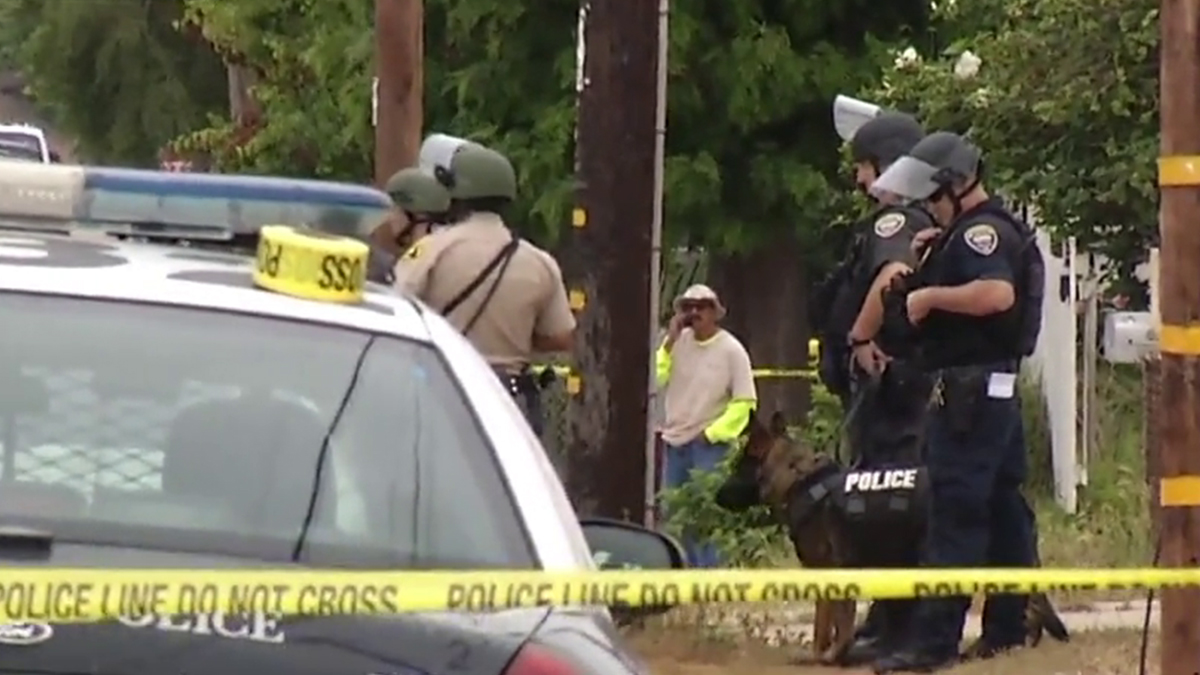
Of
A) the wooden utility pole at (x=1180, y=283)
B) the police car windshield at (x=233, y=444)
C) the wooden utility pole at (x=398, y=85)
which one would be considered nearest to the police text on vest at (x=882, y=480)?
the wooden utility pole at (x=1180, y=283)

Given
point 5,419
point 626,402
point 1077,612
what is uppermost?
point 5,419

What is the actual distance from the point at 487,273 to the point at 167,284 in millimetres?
4388

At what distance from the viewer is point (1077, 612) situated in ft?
35.2

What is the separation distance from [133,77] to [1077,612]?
31.4 m

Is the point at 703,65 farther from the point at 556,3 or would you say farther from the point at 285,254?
the point at 285,254

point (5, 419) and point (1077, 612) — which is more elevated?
point (5, 419)

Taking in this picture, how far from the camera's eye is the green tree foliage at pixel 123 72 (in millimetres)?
40125

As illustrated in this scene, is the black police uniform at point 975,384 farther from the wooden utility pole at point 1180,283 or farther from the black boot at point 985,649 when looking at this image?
the wooden utility pole at point 1180,283

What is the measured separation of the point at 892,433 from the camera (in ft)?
29.4

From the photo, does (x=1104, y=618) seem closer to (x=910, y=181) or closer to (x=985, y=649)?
(x=985, y=649)

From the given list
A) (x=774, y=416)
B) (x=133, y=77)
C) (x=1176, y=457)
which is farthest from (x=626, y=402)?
(x=133, y=77)

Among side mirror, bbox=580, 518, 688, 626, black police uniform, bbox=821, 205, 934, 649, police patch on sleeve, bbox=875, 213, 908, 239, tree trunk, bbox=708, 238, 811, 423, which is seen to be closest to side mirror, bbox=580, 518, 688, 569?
side mirror, bbox=580, 518, 688, 626

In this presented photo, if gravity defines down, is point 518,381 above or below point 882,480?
above

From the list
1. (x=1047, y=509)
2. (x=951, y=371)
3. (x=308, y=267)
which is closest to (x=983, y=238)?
(x=951, y=371)
